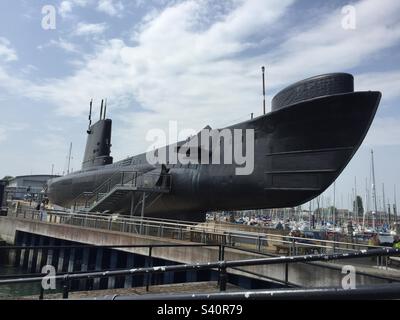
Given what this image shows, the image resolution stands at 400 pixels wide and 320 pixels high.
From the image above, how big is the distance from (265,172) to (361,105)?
4553 millimetres

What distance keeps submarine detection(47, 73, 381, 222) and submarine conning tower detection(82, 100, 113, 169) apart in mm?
9067

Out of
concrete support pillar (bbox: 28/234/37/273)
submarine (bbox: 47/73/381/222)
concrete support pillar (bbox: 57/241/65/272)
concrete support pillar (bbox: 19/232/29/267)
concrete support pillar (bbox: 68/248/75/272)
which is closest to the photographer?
submarine (bbox: 47/73/381/222)

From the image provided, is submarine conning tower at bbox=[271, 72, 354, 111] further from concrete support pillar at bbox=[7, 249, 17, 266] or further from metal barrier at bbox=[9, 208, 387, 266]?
concrete support pillar at bbox=[7, 249, 17, 266]

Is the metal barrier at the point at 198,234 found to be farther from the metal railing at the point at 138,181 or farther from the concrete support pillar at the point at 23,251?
the concrete support pillar at the point at 23,251

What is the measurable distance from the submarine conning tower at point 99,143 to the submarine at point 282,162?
29.7ft

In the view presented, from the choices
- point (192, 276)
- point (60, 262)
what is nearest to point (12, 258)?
point (60, 262)

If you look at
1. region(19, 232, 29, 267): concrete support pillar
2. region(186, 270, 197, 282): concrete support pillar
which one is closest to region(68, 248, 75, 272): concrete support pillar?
region(19, 232, 29, 267): concrete support pillar

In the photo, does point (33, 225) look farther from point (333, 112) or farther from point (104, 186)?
point (333, 112)

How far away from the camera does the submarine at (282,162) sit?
14.1 m

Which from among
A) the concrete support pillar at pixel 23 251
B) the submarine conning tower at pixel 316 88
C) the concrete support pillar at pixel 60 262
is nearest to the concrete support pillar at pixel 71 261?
the concrete support pillar at pixel 60 262

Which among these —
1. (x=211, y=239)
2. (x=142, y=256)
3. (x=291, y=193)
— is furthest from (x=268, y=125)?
(x=142, y=256)

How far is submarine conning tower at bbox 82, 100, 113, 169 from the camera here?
30.9 meters

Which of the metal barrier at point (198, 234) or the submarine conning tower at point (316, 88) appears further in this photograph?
the metal barrier at point (198, 234)

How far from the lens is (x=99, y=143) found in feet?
104
